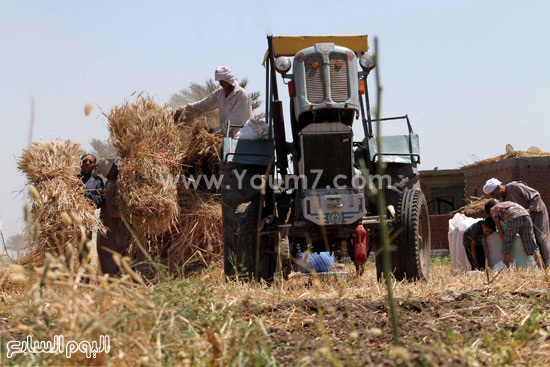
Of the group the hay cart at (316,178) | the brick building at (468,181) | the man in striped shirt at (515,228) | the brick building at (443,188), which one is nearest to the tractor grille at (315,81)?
the hay cart at (316,178)

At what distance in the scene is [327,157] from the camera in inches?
221

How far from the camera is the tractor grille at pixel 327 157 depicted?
18.2ft

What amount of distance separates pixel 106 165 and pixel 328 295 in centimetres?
346

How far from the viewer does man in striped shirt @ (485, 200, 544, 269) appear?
24.5 ft

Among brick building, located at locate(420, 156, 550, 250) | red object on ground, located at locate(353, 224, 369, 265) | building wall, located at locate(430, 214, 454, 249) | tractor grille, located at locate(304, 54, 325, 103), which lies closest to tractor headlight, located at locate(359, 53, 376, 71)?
tractor grille, located at locate(304, 54, 325, 103)

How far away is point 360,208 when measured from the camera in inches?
212

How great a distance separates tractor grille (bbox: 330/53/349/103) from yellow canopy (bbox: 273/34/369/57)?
78 cm

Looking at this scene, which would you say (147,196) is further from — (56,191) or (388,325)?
(388,325)

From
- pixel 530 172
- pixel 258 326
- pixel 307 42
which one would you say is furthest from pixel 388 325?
pixel 530 172

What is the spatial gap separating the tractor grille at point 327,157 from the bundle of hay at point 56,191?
2306 millimetres

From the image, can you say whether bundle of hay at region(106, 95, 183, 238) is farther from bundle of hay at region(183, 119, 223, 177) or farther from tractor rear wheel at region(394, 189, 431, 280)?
tractor rear wheel at region(394, 189, 431, 280)

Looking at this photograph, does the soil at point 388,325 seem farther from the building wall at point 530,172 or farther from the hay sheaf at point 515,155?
the hay sheaf at point 515,155

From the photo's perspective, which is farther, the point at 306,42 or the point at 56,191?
the point at 56,191

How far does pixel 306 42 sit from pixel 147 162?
2012mm
